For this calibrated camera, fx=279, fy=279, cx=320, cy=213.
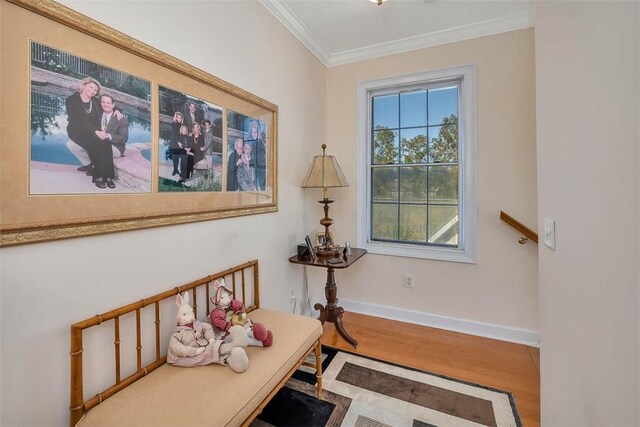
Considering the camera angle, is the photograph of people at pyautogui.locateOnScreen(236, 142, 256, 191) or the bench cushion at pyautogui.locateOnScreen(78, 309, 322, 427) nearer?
the bench cushion at pyautogui.locateOnScreen(78, 309, 322, 427)

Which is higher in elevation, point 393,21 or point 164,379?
point 393,21

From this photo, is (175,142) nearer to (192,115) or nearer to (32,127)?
(192,115)

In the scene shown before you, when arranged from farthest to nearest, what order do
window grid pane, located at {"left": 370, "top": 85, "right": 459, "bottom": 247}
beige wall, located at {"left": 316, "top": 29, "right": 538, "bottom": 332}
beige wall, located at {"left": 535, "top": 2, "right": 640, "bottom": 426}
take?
window grid pane, located at {"left": 370, "top": 85, "right": 459, "bottom": 247}, beige wall, located at {"left": 316, "top": 29, "right": 538, "bottom": 332}, beige wall, located at {"left": 535, "top": 2, "right": 640, "bottom": 426}

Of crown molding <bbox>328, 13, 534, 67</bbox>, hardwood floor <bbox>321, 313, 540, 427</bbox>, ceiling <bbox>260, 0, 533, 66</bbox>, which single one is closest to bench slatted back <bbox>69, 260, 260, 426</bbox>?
hardwood floor <bbox>321, 313, 540, 427</bbox>

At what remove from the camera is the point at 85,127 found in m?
1.06

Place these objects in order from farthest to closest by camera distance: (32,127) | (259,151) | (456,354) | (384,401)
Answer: (456,354)
(259,151)
(384,401)
(32,127)

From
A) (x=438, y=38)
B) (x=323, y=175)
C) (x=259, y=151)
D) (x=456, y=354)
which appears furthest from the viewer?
(x=438, y=38)

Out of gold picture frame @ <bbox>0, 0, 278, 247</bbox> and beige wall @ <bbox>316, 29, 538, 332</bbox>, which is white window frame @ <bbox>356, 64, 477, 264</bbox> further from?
gold picture frame @ <bbox>0, 0, 278, 247</bbox>

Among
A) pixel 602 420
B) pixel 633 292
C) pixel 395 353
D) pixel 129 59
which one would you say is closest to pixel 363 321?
pixel 395 353

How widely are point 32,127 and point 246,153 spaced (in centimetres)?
108

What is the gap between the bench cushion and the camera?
0.97 m

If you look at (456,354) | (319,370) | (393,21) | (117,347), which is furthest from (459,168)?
(117,347)

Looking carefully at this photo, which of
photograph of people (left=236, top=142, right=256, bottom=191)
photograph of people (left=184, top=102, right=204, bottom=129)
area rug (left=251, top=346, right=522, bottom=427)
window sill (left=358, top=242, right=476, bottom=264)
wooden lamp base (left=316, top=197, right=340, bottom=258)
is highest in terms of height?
photograph of people (left=184, top=102, right=204, bottom=129)

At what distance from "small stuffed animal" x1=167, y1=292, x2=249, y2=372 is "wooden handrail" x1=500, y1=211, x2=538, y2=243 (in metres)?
2.27
